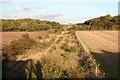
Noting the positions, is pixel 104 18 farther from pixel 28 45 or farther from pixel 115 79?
pixel 115 79

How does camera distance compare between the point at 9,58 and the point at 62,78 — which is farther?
the point at 9,58

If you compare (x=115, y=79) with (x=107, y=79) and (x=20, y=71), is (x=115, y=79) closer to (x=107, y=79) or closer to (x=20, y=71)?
(x=107, y=79)

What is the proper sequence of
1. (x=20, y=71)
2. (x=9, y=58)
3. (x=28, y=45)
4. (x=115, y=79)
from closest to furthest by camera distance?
(x=115, y=79) → (x=20, y=71) → (x=9, y=58) → (x=28, y=45)

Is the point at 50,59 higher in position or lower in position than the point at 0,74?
higher

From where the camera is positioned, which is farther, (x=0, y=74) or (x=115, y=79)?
(x=0, y=74)

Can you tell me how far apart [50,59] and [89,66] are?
2680 millimetres

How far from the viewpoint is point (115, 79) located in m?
11.7

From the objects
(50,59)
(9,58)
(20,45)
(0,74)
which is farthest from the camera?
(20,45)

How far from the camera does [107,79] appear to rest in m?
11.5

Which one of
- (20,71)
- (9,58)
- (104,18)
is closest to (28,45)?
(9,58)

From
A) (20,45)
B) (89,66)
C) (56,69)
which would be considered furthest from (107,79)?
(20,45)

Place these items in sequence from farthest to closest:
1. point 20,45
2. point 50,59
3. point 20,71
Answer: point 20,45, point 20,71, point 50,59

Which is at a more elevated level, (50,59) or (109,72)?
(50,59)

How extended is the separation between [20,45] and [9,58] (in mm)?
4109
